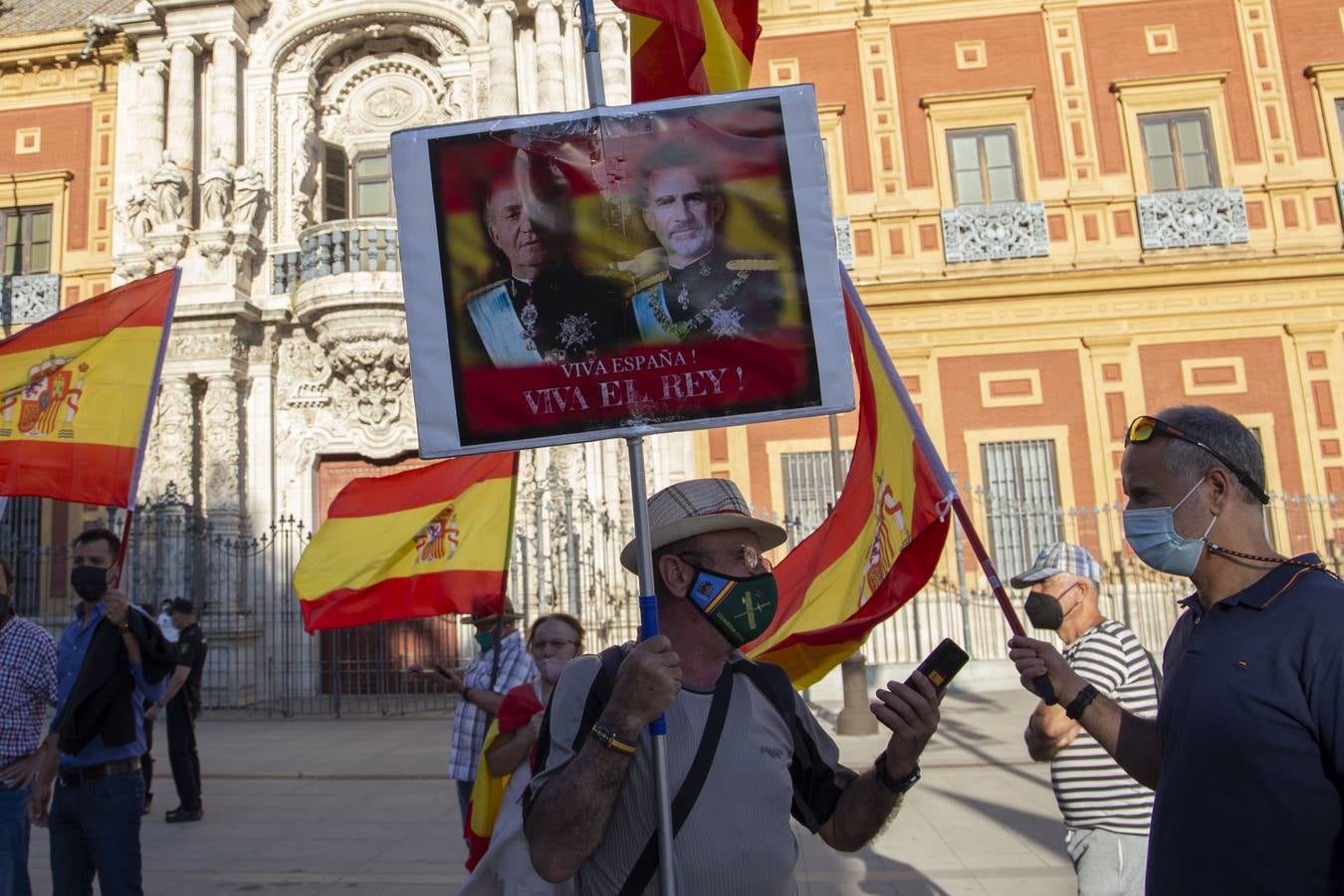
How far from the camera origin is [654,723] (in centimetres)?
223

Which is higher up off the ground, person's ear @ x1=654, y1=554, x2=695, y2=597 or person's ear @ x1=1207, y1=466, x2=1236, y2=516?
person's ear @ x1=1207, y1=466, x2=1236, y2=516

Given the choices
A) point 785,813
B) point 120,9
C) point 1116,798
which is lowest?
point 1116,798

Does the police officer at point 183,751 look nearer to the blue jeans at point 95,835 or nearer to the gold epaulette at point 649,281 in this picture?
the blue jeans at point 95,835

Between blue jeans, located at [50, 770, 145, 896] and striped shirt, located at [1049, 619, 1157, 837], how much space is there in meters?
3.94

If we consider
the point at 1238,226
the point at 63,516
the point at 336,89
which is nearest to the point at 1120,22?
the point at 1238,226

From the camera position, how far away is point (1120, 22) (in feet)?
56.9

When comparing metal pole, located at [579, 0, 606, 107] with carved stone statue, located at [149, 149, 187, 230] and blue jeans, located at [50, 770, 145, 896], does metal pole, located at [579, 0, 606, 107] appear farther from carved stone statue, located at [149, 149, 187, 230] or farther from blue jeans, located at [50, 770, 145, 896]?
carved stone statue, located at [149, 149, 187, 230]

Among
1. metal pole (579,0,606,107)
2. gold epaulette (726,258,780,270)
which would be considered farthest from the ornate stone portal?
gold epaulette (726,258,780,270)

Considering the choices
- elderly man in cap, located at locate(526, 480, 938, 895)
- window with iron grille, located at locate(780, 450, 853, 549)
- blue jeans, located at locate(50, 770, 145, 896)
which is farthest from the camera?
window with iron grille, located at locate(780, 450, 853, 549)

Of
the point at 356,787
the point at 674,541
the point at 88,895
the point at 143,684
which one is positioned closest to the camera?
the point at 674,541

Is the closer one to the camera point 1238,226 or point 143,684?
point 143,684

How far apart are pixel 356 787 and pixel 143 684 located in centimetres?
499

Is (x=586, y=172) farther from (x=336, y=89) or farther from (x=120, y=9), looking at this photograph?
(x=120, y=9)

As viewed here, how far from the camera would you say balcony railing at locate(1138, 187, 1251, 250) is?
16.7 meters
